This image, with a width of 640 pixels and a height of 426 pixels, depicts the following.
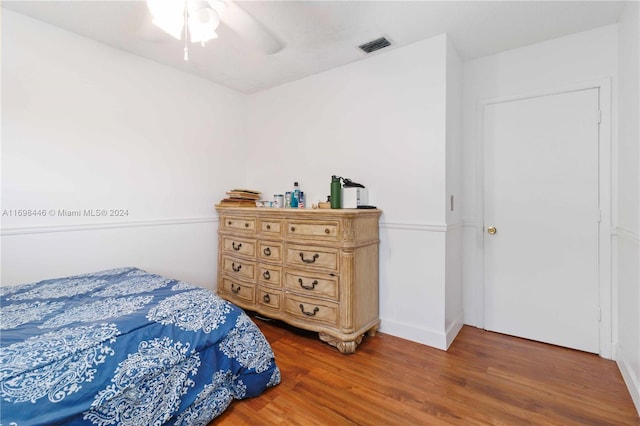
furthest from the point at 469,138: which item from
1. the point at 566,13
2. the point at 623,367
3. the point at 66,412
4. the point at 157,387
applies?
the point at 66,412

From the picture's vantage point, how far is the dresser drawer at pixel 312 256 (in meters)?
2.23

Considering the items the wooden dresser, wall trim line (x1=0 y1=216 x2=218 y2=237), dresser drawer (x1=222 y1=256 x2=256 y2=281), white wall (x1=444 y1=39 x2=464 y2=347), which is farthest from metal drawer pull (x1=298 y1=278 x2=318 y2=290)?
wall trim line (x1=0 y1=216 x2=218 y2=237)

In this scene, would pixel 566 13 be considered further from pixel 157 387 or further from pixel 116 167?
pixel 116 167

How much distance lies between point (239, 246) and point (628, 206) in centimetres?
298

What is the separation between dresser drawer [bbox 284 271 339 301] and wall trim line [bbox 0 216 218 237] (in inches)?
49.3

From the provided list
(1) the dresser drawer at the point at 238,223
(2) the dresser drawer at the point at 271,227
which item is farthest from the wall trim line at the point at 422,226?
(1) the dresser drawer at the point at 238,223

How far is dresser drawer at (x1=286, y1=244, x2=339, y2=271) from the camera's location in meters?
2.23

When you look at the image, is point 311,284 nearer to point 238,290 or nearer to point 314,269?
point 314,269

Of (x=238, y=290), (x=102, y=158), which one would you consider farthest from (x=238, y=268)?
(x=102, y=158)

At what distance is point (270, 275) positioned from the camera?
2594mm

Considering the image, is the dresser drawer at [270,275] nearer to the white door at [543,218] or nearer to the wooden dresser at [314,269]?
the wooden dresser at [314,269]

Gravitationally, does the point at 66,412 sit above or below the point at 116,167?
below

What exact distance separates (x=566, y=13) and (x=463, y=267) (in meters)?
2.04

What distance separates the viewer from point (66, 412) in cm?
101
